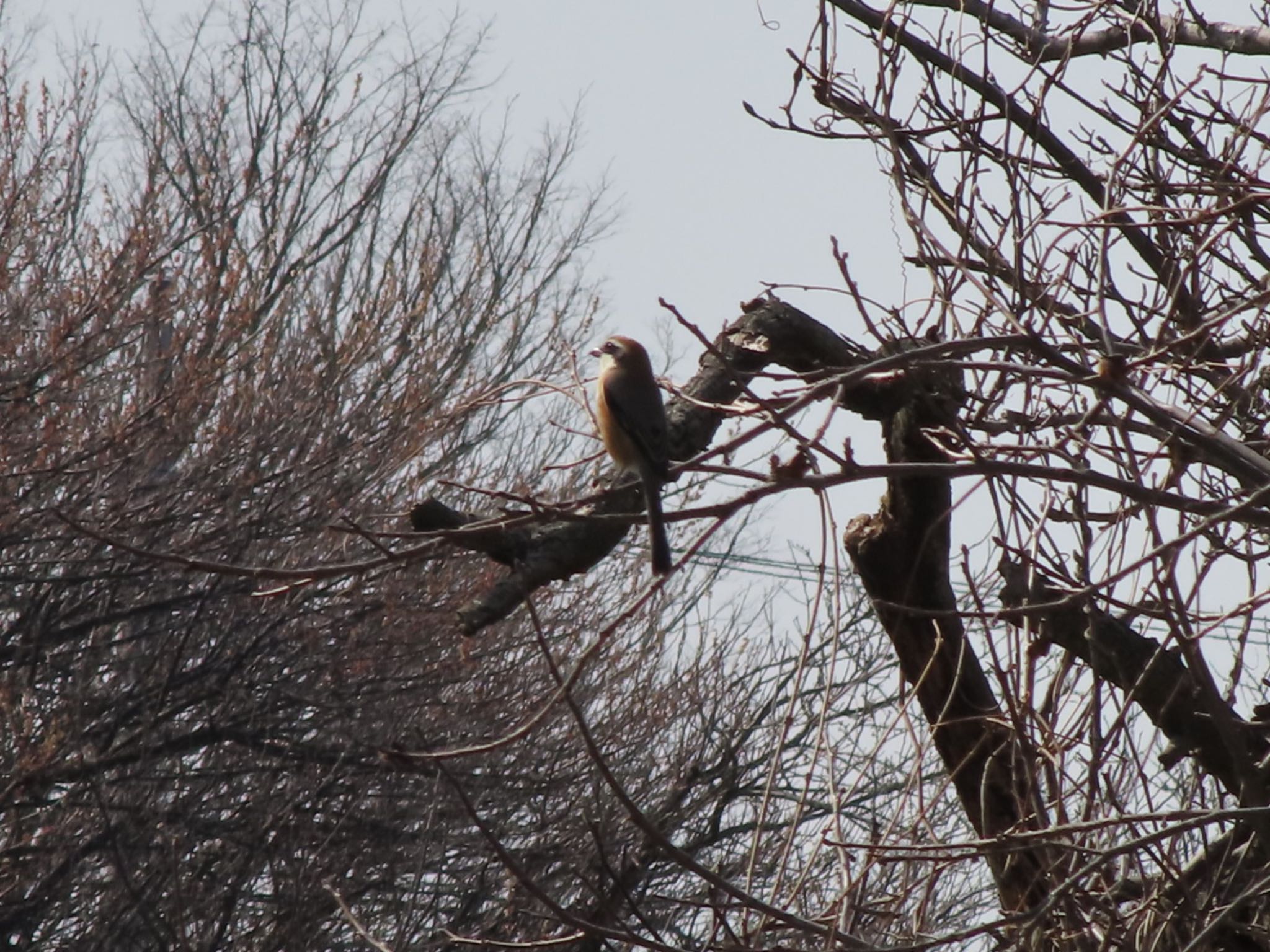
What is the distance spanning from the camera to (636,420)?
4.99 metres

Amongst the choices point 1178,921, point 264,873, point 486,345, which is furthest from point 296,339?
point 1178,921

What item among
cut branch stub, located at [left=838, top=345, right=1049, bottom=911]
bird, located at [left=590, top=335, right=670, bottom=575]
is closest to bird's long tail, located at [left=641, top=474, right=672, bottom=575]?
bird, located at [left=590, top=335, right=670, bottom=575]

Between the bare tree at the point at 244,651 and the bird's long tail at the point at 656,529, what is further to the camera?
the bare tree at the point at 244,651

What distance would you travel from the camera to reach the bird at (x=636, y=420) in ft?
14.4

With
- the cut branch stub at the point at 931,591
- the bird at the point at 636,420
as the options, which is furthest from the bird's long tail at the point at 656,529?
the cut branch stub at the point at 931,591

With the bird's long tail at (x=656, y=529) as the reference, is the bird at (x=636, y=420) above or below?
above

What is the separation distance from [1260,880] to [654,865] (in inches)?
341

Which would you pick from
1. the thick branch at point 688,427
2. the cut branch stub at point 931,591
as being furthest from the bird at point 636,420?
the cut branch stub at point 931,591

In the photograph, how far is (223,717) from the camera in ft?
36.9

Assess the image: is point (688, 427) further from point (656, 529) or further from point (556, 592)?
point (556, 592)

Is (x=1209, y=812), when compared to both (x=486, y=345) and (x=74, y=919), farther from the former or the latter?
(x=486, y=345)

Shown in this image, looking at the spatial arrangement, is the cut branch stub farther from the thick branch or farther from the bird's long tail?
the bird's long tail

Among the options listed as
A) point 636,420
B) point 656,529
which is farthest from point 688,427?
point 636,420

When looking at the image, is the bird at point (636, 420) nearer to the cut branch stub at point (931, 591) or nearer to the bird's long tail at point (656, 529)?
the bird's long tail at point (656, 529)
